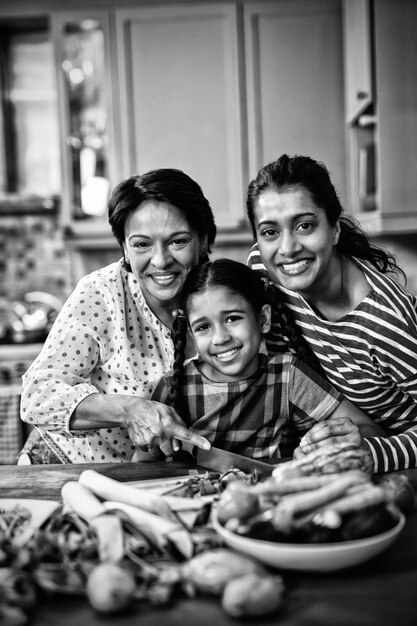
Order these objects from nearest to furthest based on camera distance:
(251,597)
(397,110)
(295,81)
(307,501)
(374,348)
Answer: (251,597) < (307,501) < (374,348) < (397,110) < (295,81)

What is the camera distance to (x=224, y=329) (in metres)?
1.59

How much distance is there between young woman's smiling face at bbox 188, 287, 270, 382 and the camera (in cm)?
159

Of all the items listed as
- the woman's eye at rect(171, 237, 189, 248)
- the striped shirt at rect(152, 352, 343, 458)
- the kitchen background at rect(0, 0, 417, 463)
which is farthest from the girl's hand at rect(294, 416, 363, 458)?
the kitchen background at rect(0, 0, 417, 463)

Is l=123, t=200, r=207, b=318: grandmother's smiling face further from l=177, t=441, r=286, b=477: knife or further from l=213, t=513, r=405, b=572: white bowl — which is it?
l=213, t=513, r=405, b=572: white bowl

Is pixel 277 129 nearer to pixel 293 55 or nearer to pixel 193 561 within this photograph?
pixel 293 55

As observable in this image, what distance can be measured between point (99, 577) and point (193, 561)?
12cm

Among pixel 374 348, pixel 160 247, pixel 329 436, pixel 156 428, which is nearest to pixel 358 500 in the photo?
pixel 329 436

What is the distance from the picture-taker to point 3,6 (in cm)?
371

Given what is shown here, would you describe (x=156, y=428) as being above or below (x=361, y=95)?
below

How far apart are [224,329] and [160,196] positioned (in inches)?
14.8

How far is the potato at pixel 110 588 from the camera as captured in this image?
774 mm

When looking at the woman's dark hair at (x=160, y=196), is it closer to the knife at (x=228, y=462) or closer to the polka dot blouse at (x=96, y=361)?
the polka dot blouse at (x=96, y=361)

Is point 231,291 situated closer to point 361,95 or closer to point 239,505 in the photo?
point 239,505

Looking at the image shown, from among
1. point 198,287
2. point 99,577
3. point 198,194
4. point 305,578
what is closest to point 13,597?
point 99,577
